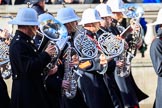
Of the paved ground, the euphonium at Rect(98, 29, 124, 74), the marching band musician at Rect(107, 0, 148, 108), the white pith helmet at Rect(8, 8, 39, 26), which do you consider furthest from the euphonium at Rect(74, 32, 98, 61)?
the paved ground

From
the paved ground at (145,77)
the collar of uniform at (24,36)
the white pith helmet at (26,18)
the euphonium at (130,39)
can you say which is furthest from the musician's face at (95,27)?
the paved ground at (145,77)

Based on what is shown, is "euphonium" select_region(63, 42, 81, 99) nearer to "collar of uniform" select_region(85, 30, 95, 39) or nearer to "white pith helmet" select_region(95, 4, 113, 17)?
"collar of uniform" select_region(85, 30, 95, 39)

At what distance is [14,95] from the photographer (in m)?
8.16

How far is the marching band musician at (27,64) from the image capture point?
796 centimetres

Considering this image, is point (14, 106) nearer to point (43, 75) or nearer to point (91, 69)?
point (43, 75)

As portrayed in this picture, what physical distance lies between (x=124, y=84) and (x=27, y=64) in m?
3.46

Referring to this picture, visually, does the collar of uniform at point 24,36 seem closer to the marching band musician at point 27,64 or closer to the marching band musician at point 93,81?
the marching band musician at point 27,64

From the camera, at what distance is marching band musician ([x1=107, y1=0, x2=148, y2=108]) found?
11055 millimetres

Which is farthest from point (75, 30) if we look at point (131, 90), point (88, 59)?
point (131, 90)

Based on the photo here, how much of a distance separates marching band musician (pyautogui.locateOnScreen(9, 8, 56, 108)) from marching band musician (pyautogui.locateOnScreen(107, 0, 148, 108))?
2.88 m

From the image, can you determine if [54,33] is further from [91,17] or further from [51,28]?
[91,17]

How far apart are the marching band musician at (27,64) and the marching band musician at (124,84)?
114 inches

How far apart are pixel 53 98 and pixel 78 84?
1096mm

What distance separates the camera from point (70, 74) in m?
8.93
